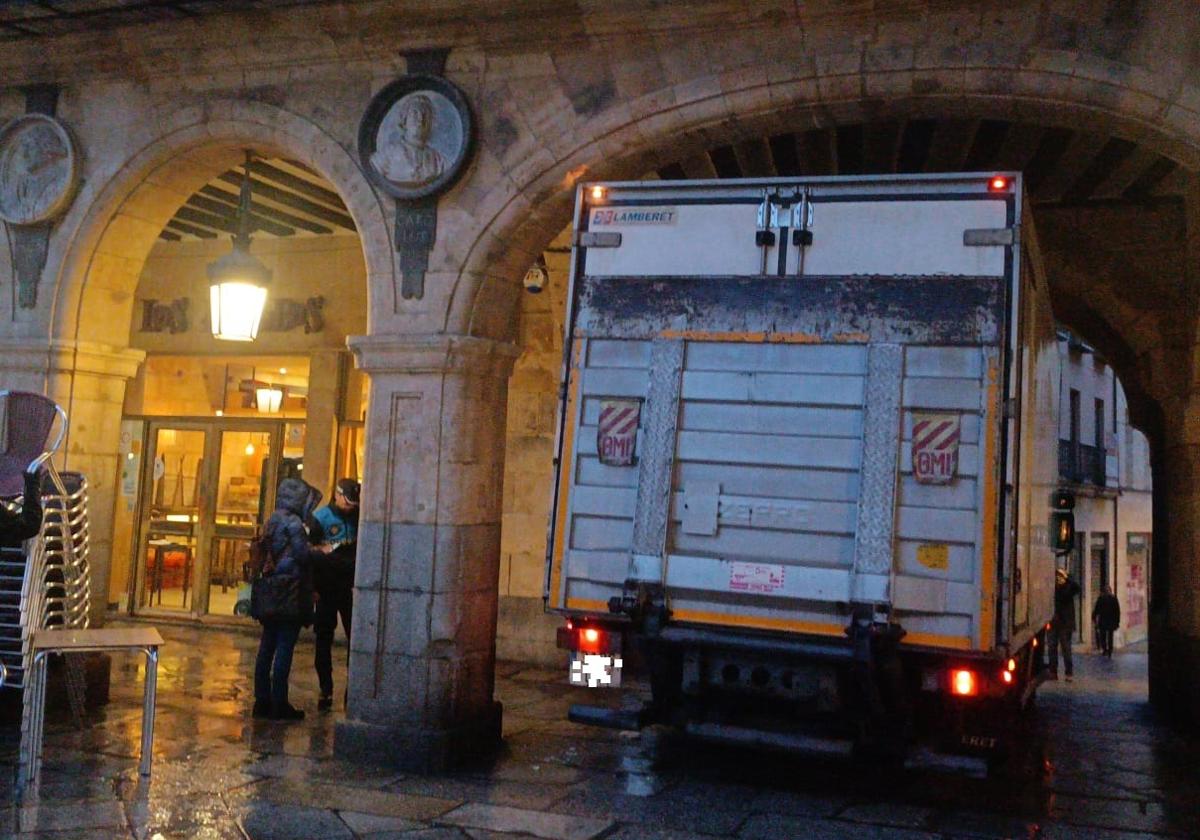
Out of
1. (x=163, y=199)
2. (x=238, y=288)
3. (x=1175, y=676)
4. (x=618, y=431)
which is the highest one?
(x=163, y=199)

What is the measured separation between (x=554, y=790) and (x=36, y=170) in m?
5.49

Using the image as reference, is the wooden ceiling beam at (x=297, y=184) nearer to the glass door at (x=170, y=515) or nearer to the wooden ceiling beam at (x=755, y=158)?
the glass door at (x=170, y=515)

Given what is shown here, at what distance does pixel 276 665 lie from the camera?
8.16 metres

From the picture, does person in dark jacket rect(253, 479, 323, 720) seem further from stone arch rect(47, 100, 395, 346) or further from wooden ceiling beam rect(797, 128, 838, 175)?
wooden ceiling beam rect(797, 128, 838, 175)

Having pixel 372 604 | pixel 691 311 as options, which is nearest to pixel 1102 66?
pixel 691 311

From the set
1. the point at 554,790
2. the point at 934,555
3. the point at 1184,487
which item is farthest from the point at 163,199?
the point at 1184,487

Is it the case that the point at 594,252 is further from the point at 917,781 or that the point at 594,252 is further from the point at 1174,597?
the point at 1174,597

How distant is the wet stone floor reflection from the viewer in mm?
5625

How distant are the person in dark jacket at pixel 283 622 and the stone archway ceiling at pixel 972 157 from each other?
12.5ft

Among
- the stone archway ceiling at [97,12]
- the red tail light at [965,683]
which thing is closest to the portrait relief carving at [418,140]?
the stone archway ceiling at [97,12]

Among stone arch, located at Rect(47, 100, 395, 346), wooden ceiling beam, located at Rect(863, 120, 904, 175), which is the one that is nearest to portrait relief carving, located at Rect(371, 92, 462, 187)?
stone arch, located at Rect(47, 100, 395, 346)

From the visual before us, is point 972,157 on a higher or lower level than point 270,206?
higher

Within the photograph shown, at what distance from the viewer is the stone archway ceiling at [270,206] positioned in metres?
10.3

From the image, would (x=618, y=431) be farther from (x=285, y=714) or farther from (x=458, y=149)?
(x=285, y=714)
